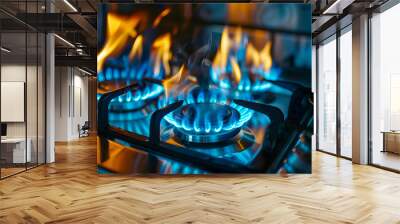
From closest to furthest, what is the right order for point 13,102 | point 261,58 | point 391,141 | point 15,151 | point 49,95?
point 261,58, point 13,102, point 15,151, point 391,141, point 49,95

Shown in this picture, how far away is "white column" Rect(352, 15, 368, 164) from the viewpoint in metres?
8.07

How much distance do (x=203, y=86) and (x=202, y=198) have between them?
231 cm

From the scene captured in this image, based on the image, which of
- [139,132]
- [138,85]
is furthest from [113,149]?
[138,85]

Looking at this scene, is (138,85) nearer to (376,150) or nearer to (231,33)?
(231,33)

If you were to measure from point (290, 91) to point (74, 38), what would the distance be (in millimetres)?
8182

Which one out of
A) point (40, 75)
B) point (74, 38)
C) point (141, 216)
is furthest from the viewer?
point (74, 38)

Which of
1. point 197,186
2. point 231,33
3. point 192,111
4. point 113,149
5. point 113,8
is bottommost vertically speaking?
point 197,186

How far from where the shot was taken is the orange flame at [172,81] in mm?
6570

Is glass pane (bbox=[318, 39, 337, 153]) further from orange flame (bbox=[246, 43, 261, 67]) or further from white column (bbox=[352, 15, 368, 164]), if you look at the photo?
orange flame (bbox=[246, 43, 261, 67])

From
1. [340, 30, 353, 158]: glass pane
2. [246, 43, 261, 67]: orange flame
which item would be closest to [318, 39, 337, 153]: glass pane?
[340, 30, 353, 158]: glass pane

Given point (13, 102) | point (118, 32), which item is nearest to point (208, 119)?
point (118, 32)

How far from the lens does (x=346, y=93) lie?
9.27m

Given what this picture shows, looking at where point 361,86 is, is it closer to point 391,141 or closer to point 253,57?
point 391,141

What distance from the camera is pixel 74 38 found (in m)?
12.0
